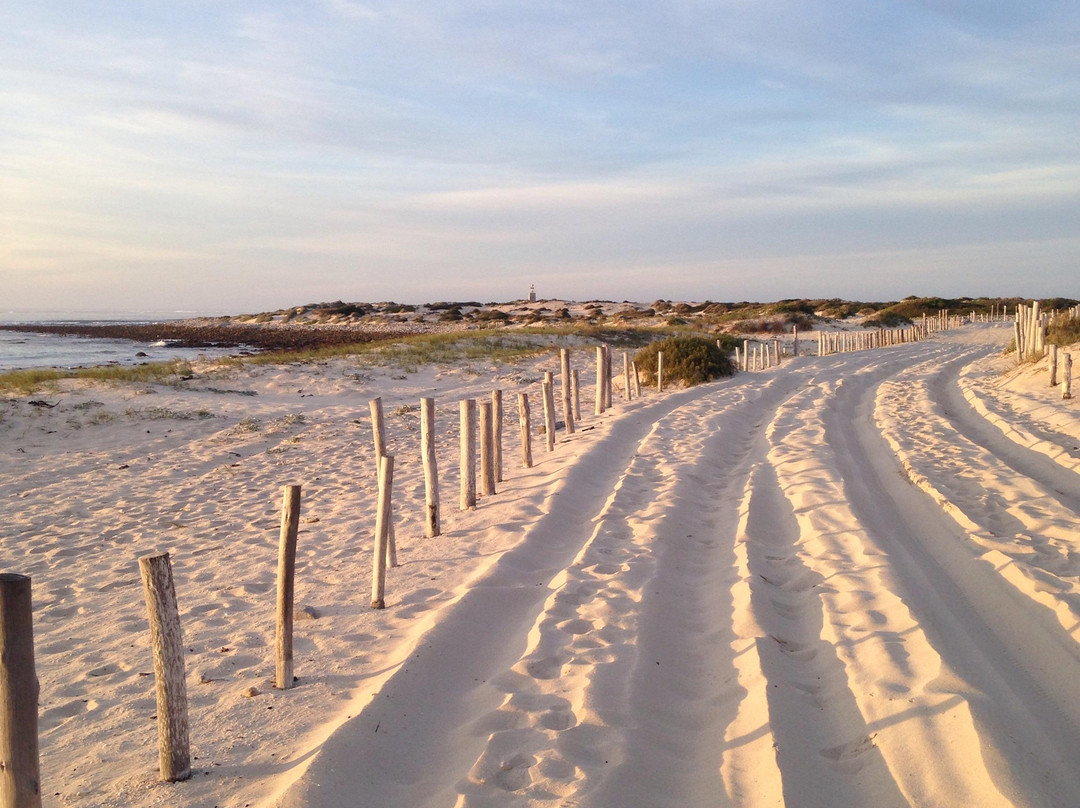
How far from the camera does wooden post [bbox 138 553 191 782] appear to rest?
3.14m

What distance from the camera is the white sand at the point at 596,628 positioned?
318cm

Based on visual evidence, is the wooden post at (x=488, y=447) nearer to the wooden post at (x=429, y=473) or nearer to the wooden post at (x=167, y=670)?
the wooden post at (x=429, y=473)

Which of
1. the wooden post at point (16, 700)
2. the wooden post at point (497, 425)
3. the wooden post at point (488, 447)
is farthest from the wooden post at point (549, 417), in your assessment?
the wooden post at point (16, 700)

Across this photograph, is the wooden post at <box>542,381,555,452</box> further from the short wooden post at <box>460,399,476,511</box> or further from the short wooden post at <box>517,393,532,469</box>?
the short wooden post at <box>460,399,476,511</box>

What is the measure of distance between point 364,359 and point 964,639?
1904 cm

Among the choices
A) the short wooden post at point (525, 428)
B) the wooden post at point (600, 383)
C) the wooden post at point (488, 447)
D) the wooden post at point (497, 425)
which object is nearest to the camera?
the wooden post at point (488, 447)

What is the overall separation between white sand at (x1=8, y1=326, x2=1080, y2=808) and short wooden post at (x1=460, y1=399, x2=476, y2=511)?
265 millimetres

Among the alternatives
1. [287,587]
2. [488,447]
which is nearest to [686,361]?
[488,447]

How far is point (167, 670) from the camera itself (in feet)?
10.6

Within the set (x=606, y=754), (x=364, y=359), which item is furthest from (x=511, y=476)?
(x=364, y=359)

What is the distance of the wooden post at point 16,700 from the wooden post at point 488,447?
5.65 m

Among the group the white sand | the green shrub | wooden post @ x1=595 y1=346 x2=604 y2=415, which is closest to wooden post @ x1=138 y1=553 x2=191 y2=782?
the white sand

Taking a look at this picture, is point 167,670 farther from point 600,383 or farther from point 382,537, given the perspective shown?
point 600,383

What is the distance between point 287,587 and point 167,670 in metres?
0.93
